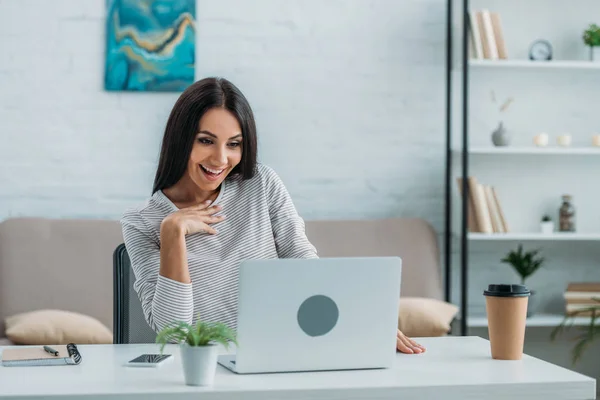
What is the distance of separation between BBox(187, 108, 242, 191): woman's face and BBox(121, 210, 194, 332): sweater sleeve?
0.59 ft

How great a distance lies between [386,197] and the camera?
12.1 ft

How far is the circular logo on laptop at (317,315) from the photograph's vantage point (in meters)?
1.33

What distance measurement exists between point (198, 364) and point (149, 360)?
0.23 metres

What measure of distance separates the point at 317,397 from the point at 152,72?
2513mm

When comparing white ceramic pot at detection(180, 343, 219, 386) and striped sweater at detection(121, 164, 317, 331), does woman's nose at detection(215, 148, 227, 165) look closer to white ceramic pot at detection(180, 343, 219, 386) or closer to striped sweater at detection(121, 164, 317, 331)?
striped sweater at detection(121, 164, 317, 331)

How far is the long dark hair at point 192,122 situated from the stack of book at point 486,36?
1704 mm

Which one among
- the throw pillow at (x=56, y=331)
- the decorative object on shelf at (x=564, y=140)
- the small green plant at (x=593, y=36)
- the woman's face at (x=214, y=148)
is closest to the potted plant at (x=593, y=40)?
the small green plant at (x=593, y=36)

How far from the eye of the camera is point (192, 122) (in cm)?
197

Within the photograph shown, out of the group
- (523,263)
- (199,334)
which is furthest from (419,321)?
(199,334)

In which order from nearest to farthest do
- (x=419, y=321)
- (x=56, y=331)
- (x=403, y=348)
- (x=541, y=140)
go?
(x=403, y=348)
(x=56, y=331)
(x=419, y=321)
(x=541, y=140)

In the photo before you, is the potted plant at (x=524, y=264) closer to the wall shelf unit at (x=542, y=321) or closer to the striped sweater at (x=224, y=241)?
the wall shelf unit at (x=542, y=321)

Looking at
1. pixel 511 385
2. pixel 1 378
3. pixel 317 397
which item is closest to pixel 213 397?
pixel 317 397

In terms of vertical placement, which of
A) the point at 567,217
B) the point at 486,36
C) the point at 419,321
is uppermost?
the point at 486,36

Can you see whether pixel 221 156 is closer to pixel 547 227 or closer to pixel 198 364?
pixel 198 364
